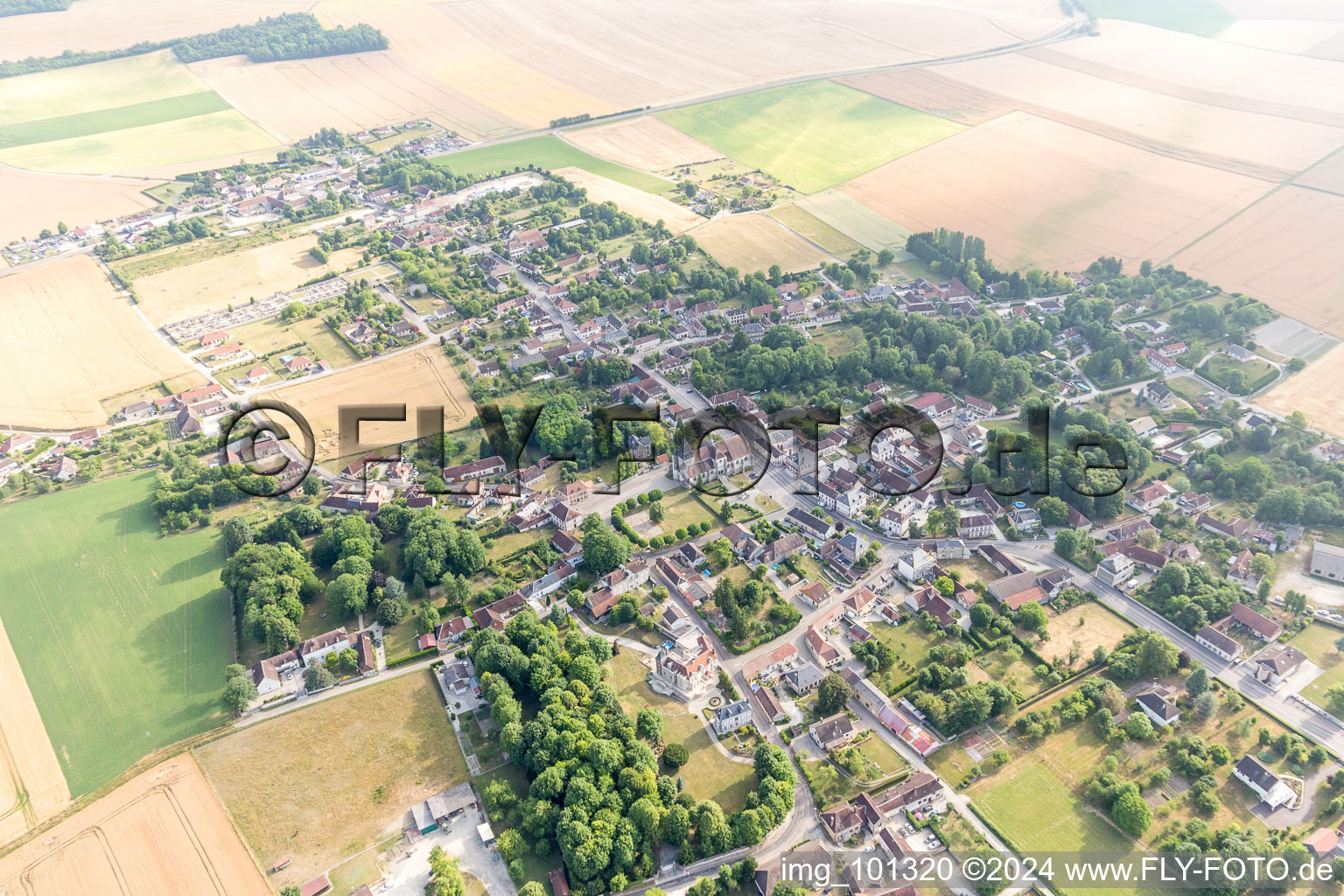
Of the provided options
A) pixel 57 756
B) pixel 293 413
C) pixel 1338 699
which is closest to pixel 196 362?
pixel 293 413

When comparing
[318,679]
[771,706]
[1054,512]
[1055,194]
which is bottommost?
[318,679]

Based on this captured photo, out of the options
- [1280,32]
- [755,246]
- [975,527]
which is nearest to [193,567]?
[975,527]

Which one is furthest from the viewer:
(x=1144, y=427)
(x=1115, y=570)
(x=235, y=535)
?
(x=1144, y=427)

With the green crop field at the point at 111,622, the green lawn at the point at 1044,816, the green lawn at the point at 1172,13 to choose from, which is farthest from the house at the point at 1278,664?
the green lawn at the point at 1172,13

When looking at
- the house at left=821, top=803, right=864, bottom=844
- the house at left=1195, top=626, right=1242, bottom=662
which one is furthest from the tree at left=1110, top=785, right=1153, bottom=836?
the house at left=1195, top=626, right=1242, bottom=662

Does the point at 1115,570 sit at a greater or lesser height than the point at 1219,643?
greater

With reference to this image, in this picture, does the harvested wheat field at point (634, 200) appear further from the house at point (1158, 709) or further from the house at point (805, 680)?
the house at point (1158, 709)

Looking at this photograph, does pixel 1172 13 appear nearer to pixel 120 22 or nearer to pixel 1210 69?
pixel 1210 69
